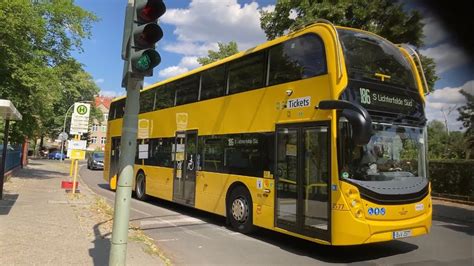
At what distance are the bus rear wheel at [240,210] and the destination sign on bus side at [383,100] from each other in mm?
3466

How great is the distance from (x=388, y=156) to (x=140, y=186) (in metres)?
10.7

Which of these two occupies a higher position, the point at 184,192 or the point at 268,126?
the point at 268,126

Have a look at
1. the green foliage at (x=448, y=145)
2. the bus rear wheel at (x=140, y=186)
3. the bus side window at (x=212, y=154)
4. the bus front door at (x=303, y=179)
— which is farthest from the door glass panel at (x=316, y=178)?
the bus rear wheel at (x=140, y=186)

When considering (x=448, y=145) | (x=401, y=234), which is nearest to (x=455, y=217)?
(x=401, y=234)

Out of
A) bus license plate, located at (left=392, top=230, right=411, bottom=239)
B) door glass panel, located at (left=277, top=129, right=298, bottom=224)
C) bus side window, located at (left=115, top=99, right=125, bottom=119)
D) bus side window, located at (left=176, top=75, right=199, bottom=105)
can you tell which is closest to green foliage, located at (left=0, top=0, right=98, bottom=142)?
bus side window, located at (left=115, top=99, right=125, bottom=119)

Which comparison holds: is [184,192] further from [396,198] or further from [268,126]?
[396,198]

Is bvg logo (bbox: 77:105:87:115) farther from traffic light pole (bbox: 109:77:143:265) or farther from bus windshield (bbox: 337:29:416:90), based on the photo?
traffic light pole (bbox: 109:77:143:265)

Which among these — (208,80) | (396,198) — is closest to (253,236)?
(396,198)

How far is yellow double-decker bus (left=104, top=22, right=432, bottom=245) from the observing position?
24.0ft

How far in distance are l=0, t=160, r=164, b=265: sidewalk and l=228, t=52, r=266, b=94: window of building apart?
415 cm

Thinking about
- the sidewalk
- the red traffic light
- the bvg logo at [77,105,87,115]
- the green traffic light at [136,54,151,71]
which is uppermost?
the bvg logo at [77,105,87,115]

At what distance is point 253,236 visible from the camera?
383 inches

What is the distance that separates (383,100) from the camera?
7.91m

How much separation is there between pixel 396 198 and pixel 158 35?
4.94 m
